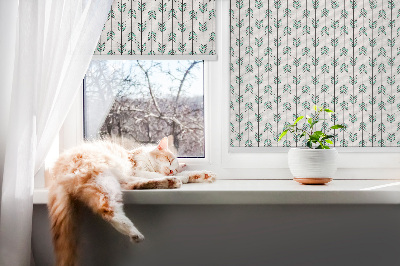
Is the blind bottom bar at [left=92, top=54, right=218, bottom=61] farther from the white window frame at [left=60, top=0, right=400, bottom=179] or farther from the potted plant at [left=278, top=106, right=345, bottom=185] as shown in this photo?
the potted plant at [left=278, top=106, right=345, bottom=185]

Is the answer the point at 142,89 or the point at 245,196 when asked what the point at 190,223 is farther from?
the point at 142,89

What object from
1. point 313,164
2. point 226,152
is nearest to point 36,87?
point 226,152

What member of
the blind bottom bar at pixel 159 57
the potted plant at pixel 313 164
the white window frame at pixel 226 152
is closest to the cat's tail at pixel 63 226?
the white window frame at pixel 226 152

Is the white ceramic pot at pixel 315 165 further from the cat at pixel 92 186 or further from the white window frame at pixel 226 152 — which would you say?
the cat at pixel 92 186

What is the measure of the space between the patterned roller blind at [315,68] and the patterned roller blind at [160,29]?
0.15 metres

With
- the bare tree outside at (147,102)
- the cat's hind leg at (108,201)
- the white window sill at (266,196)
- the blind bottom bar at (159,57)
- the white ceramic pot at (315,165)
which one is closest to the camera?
the cat's hind leg at (108,201)

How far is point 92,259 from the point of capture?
140 centimetres

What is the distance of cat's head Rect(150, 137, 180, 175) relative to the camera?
1.52 metres

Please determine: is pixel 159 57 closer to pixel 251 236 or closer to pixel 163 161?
pixel 163 161

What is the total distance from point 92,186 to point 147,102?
624mm

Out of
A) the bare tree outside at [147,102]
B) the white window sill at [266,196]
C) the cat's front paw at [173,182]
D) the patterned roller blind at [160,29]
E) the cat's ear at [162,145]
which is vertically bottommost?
→ the white window sill at [266,196]

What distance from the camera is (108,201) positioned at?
1.19 meters

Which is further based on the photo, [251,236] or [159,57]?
[159,57]

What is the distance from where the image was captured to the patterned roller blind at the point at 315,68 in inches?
65.6
